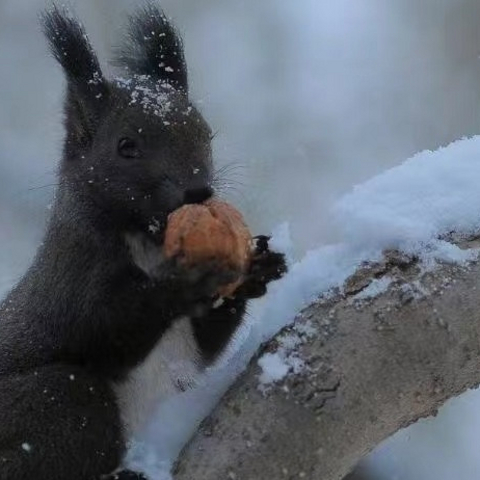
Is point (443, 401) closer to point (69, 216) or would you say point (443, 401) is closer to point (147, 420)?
point (147, 420)

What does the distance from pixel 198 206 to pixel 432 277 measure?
438mm

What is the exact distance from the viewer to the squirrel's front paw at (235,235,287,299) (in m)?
1.95

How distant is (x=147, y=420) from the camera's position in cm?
203

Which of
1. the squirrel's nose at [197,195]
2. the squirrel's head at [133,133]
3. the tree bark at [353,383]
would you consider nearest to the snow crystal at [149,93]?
the squirrel's head at [133,133]

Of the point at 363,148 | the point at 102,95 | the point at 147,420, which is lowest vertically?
the point at 147,420

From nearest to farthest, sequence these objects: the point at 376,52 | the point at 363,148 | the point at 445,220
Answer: the point at 445,220 → the point at 363,148 → the point at 376,52

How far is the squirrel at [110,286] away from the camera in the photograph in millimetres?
1887

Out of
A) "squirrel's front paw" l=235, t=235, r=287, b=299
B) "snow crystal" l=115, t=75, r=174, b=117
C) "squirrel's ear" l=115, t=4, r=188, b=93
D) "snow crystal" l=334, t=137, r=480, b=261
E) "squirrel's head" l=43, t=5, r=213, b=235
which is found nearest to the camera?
"snow crystal" l=334, t=137, r=480, b=261

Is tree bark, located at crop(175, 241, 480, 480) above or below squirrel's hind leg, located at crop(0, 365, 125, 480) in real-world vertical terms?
above

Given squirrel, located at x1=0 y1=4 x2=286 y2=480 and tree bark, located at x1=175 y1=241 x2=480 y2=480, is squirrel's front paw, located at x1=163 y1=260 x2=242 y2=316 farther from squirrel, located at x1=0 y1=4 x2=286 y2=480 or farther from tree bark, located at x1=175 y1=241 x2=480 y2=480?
tree bark, located at x1=175 y1=241 x2=480 y2=480

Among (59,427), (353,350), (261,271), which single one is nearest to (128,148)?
(261,271)

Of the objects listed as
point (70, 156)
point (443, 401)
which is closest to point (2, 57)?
point (70, 156)

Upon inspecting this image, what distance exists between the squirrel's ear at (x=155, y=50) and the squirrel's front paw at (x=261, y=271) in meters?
0.60

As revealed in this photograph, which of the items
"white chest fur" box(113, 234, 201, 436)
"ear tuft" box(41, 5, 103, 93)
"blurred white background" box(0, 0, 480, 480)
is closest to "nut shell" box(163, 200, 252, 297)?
"white chest fur" box(113, 234, 201, 436)
